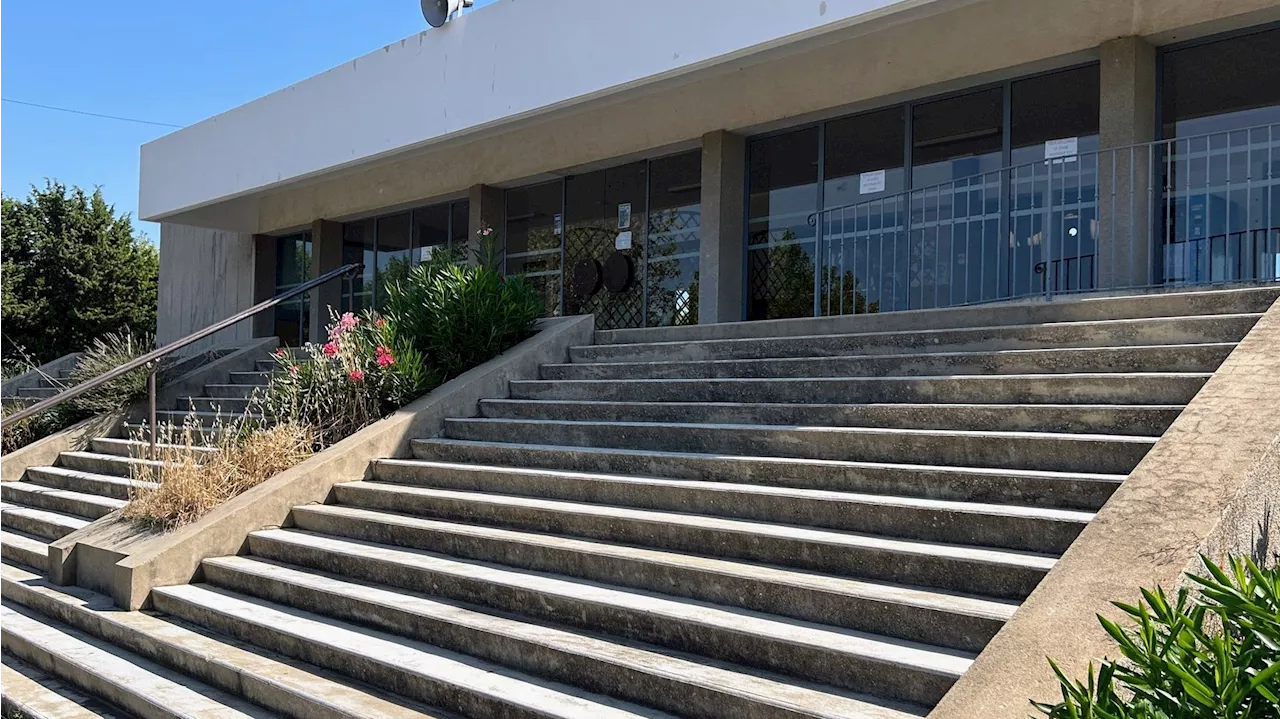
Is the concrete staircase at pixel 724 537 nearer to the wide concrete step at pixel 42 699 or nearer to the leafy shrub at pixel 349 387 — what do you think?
the wide concrete step at pixel 42 699

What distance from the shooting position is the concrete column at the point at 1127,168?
29.4ft

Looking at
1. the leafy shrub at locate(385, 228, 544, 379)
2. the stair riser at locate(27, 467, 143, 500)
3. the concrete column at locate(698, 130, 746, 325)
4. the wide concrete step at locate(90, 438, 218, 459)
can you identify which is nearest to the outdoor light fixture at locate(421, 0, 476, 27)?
the concrete column at locate(698, 130, 746, 325)

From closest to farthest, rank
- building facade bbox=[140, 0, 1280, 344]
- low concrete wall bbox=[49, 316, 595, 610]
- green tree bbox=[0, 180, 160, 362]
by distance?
1. low concrete wall bbox=[49, 316, 595, 610]
2. building facade bbox=[140, 0, 1280, 344]
3. green tree bbox=[0, 180, 160, 362]

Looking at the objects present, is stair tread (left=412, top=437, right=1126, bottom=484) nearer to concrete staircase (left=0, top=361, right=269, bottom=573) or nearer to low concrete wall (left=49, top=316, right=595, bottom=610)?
low concrete wall (left=49, top=316, right=595, bottom=610)

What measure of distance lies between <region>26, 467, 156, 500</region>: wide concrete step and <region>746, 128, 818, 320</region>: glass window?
6.83 metres

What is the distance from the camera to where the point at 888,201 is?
10977 millimetres

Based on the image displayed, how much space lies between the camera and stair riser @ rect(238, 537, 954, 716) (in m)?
3.80

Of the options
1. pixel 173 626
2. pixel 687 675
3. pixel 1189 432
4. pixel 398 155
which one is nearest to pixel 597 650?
pixel 687 675

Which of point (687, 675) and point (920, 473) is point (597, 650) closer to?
point (687, 675)

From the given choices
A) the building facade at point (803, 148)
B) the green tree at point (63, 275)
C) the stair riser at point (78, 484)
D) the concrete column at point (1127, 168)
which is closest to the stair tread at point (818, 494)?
the stair riser at point (78, 484)

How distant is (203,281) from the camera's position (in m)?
20.1

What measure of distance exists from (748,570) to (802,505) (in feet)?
2.07

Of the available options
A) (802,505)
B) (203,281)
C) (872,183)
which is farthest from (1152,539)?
(203,281)

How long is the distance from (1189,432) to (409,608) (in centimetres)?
378
